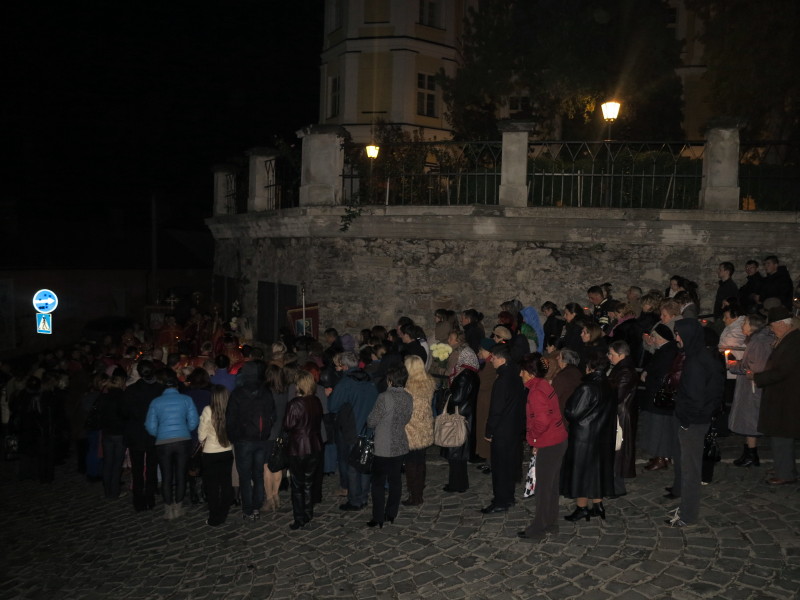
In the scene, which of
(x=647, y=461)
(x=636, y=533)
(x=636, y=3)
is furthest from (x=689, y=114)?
(x=636, y=533)

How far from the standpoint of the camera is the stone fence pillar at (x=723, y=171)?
12398 millimetres

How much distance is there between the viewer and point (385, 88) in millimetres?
29172

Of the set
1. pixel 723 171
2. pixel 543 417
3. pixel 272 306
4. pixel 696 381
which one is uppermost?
pixel 723 171

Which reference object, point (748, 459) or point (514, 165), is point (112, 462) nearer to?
point (748, 459)

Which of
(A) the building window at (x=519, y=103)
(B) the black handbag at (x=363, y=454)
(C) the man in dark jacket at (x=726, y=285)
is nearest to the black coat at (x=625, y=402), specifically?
(B) the black handbag at (x=363, y=454)

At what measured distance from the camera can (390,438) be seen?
23.4ft

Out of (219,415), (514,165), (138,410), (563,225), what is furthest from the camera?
(514,165)

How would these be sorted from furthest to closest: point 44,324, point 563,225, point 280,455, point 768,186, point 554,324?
point 44,324 < point 768,186 < point 563,225 < point 554,324 < point 280,455

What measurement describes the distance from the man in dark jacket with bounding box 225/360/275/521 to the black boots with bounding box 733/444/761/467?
559 centimetres

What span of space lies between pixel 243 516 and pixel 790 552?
18.3 feet

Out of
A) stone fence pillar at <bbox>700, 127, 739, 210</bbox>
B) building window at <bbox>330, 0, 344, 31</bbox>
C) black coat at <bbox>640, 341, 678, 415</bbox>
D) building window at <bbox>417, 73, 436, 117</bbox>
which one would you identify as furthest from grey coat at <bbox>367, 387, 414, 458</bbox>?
building window at <bbox>330, 0, 344, 31</bbox>

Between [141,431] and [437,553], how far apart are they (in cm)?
402

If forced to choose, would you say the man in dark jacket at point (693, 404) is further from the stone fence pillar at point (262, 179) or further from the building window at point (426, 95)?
the building window at point (426, 95)

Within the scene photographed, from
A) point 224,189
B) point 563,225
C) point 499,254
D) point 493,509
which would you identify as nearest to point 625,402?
point 493,509
